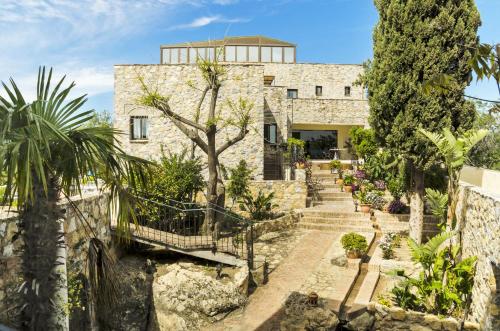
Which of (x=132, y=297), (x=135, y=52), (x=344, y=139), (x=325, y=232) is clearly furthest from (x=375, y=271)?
(x=344, y=139)

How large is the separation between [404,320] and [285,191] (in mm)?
10039

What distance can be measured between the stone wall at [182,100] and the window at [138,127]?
0.22 metres

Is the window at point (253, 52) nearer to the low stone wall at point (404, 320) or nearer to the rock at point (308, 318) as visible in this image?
the rock at point (308, 318)

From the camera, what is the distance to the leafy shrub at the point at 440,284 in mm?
8203

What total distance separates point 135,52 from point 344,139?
17.3 metres

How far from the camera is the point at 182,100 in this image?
809 inches

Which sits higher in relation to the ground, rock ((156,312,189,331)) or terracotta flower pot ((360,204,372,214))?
terracotta flower pot ((360,204,372,214))

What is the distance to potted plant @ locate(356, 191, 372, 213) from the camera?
1661 cm

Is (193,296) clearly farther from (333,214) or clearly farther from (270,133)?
(270,133)

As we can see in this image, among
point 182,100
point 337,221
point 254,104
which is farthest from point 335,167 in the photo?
point 182,100

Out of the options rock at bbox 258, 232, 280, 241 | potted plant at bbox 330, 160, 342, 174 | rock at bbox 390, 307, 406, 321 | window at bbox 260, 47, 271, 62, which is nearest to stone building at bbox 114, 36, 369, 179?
window at bbox 260, 47, 271, 62

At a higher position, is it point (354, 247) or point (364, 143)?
point (364, 143)

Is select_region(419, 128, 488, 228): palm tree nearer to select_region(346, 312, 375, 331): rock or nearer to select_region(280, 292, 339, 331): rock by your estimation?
select_region(346, 312, 375, 331): rock

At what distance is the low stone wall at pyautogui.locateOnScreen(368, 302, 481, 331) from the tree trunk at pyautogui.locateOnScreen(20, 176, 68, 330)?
22.0 ft
